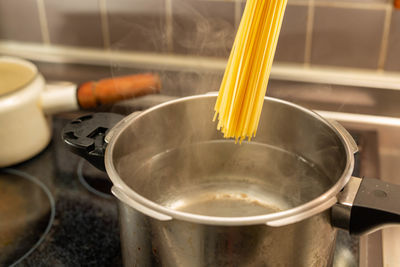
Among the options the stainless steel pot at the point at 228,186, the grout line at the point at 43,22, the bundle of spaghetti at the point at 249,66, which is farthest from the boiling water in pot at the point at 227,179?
the grout line at the point at 43,22

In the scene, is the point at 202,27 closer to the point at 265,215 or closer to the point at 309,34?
the point at 309,34

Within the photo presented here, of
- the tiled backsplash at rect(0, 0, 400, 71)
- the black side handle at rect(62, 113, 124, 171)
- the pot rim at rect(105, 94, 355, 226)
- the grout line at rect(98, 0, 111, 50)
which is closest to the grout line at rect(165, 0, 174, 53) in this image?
the tiled backsplash at rect(0, 0, 400, 71)

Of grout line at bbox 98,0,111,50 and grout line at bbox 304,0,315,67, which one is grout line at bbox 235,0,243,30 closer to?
grout line at bbox 304,0,315,67

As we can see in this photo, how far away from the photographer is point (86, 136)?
56cm

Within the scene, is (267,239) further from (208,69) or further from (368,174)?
(208,69)

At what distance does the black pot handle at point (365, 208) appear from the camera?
→ 44cm

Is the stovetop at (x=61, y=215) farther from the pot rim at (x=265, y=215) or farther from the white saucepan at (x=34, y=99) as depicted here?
the pot rim at (x=265, y=215)

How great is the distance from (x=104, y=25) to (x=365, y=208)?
0.65 m

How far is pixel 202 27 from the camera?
88cm

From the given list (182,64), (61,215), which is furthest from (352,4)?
(61,215)

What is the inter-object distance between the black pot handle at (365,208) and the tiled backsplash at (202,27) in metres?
0.40

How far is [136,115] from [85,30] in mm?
454

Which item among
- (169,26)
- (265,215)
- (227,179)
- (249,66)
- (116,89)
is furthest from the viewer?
(169,26)

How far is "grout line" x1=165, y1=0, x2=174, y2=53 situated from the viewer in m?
0.89
